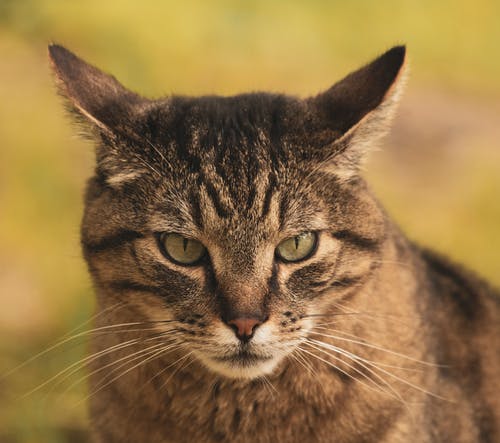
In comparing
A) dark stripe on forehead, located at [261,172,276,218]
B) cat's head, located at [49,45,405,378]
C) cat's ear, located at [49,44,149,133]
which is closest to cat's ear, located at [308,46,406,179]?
cat's head, located at [49,45,405,378]

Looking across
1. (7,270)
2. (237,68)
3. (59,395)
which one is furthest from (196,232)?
(237,68)

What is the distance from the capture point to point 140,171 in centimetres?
293

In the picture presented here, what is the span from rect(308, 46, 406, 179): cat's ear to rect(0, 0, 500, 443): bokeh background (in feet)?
5.24

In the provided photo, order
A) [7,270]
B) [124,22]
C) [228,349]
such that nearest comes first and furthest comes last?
[228,349], [7,270], [124,22]

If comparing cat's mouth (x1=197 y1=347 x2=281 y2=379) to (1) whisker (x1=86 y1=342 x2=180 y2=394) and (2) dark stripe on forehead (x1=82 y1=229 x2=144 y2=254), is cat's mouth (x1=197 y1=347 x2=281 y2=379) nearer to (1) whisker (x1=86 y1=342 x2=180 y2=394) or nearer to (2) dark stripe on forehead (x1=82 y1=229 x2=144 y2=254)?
(1) whisker (x1=86 y1=342 x2=180 y2=394)

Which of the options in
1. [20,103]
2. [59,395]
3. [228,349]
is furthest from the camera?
[20,103]

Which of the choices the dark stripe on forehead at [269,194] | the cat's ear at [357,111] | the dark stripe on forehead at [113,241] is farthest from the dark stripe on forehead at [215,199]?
the cat's ear at [357,111]

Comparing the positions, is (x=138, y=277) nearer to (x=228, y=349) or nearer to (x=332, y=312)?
(x=228, y=349)

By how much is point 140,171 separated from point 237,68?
13.9 feet

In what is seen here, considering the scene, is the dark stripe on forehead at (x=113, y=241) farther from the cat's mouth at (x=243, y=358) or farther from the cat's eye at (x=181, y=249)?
the cat's mouth at (x=243, y=358)

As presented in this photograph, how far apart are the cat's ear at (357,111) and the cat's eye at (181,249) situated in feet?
1.73

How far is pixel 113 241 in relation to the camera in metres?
2.95

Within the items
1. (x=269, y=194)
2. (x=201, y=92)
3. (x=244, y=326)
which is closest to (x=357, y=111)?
(x=269, y=194)

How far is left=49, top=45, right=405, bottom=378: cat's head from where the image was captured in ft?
9.09
